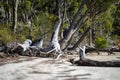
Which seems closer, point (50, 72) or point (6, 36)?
point (50, 72)

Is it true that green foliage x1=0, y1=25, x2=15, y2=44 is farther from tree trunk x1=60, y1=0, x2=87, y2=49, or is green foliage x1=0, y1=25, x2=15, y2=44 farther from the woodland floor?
the woodland floor

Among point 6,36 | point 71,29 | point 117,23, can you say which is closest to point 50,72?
point 71,29

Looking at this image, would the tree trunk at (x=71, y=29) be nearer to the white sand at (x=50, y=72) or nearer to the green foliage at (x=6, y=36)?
the green foliage at (x=6, y=36)

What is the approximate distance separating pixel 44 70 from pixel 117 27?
46.0 metres

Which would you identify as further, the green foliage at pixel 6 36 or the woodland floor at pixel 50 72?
the green foliage at pixel 6 36

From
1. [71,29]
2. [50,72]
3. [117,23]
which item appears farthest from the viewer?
[117,23]

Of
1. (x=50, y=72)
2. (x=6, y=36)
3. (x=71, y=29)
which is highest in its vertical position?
(x=71, y=29)

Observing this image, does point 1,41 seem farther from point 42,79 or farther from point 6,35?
point 42,79

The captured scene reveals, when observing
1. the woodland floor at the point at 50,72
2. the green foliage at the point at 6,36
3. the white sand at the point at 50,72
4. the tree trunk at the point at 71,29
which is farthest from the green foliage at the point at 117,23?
the white sand at the point at 50,72

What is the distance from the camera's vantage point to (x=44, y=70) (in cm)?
1369

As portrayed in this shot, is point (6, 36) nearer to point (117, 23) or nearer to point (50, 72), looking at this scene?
point (50, 72)

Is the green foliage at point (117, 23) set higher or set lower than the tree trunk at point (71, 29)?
higher

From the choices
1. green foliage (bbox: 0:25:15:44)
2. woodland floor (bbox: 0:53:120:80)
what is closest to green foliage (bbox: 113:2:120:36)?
green foliage (bbox: 0:25:15:44)

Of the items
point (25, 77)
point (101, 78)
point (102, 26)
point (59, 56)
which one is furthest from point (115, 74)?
point (102, 26)
